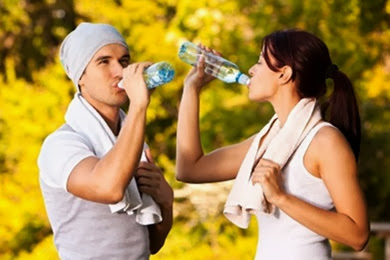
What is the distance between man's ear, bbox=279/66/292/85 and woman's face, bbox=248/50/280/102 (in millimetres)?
14

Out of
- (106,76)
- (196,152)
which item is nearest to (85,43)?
(106,76)

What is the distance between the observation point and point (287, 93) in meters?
3.86

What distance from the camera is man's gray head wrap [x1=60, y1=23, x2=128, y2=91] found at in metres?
3.87

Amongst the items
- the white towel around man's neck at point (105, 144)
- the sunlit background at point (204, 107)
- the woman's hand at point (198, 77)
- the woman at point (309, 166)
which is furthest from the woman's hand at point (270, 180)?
the sunlit background at point (204, 107)

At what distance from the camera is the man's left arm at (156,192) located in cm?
387

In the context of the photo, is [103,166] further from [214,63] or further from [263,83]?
[214,63]

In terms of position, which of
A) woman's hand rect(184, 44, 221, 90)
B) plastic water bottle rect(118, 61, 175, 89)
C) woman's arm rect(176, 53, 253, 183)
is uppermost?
plastic water bottle rect(118, 61, 175, 89)

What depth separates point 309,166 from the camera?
3754mm

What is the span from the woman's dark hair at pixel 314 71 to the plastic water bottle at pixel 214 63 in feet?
0.69

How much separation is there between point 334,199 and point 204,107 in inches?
394

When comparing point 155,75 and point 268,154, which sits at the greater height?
point 155,75

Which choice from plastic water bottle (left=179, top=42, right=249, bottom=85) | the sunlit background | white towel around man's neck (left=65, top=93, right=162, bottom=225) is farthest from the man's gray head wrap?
the sunlit background

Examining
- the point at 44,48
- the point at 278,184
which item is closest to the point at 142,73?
the point at 278,184

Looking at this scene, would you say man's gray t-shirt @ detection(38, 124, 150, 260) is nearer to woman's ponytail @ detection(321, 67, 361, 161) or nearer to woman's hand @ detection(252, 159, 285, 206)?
woman's hand @ detection(252, 159, 285, 206)
